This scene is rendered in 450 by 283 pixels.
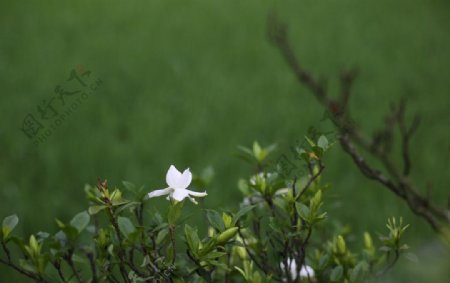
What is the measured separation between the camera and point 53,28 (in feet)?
18.6

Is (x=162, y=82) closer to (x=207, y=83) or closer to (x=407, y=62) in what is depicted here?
(x=207, y=83)

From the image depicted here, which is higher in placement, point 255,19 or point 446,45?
point 255,19

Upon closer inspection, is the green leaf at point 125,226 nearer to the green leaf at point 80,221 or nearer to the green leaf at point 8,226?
the green leaf at point 80,221

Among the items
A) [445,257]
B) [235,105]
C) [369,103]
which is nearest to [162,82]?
[235,105]

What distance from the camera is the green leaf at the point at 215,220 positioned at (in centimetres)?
123

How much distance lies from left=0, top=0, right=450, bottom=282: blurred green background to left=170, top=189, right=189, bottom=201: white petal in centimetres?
132

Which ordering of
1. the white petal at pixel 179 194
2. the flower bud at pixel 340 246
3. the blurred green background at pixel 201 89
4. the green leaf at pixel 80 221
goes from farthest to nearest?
1. the blurred green background at pixel 201 89
2. the flower bud at pixel 340 246
3. the green leaf at pixel 80 221
4. the white petal at pixel 179 194

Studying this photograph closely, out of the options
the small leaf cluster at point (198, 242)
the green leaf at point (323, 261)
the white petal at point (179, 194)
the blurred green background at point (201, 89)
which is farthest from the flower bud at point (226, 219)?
the blurred green background at point (201, 89)

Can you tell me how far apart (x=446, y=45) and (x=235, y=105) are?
2157 millimetres

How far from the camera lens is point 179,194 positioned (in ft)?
3.91

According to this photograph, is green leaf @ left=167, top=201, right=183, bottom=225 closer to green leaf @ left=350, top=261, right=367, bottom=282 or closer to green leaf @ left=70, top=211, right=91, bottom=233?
green leaf @ left=70, top=211, right=91, bottom=233

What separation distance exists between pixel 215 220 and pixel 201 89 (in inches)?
135

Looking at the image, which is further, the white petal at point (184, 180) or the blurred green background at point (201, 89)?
the blurred green background at point (201, 89)

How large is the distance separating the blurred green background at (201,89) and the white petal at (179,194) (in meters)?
1.32
